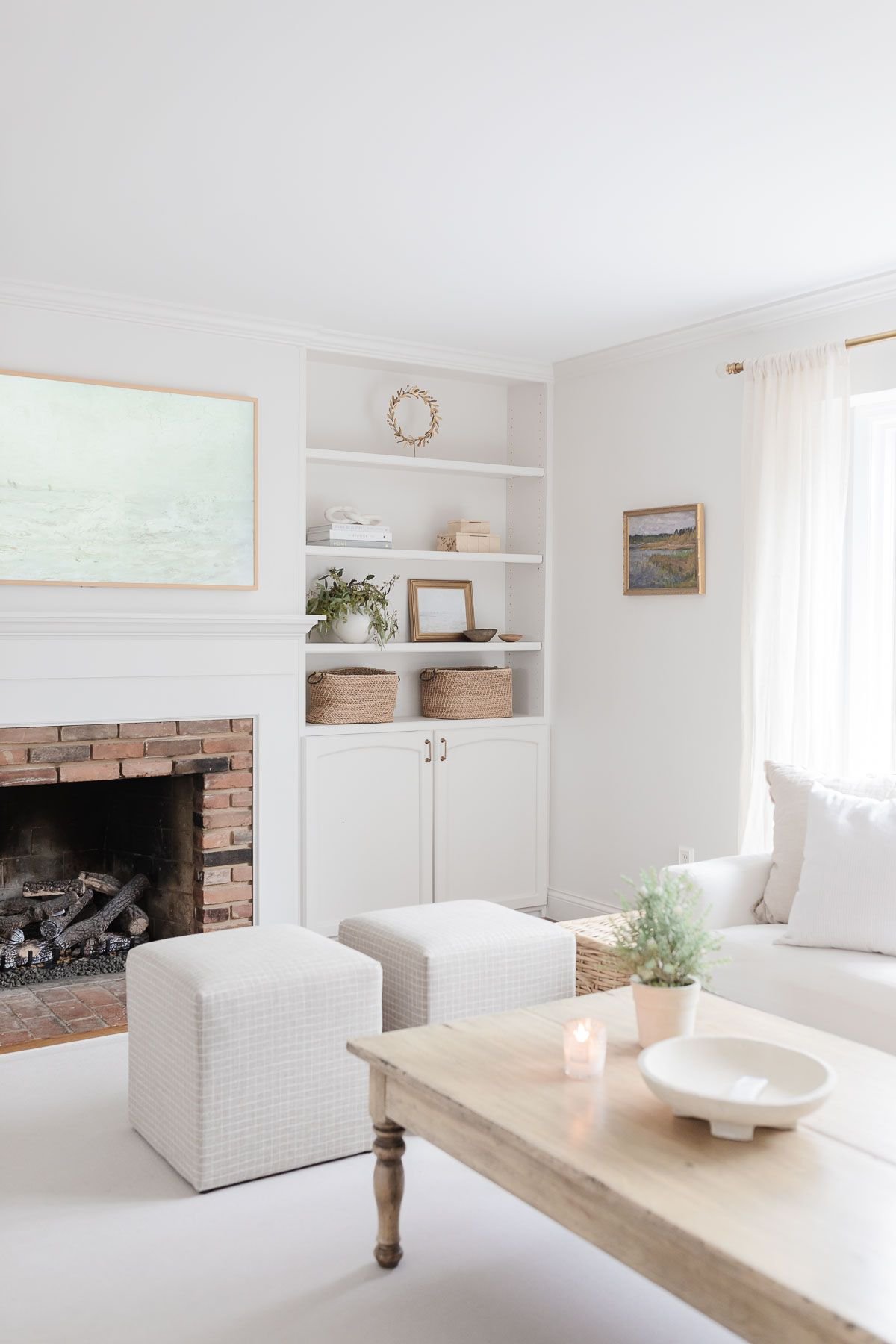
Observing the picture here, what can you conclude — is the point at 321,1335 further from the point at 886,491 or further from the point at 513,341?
the point at 513,341

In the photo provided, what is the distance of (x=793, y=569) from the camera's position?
4145 mm

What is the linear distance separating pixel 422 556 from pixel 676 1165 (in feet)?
10.9

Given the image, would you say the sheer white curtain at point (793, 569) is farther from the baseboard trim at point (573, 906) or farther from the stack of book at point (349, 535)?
the stack of book at point (349, 535)

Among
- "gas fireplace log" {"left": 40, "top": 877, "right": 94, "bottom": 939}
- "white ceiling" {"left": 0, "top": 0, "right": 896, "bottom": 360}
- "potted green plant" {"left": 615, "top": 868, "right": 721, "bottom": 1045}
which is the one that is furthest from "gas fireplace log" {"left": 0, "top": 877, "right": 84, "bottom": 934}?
"potted green plant" {"left": 615, "top": 868, "right": 721, "bottom": 1045}

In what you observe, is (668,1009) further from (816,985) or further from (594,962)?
(594,962)

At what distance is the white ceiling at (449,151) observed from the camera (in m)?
2.29

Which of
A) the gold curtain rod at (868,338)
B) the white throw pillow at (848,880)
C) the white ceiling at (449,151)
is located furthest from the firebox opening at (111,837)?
the gold curtain rod at (868,338)

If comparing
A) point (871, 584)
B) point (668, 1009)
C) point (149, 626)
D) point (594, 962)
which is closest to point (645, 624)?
point (871, 584)

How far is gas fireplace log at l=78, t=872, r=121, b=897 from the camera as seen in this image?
4.75 metres

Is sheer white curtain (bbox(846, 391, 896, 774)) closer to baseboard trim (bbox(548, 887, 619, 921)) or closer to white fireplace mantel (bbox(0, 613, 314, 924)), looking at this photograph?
baseboard trim (bbox(548, 887, 619, 921))

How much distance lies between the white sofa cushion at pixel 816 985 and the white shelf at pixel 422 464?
243cm

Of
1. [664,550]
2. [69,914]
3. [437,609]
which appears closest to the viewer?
[69,914]

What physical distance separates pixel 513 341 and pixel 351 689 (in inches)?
60.3

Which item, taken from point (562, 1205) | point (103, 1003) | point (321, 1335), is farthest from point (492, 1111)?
point (103, 1003)
